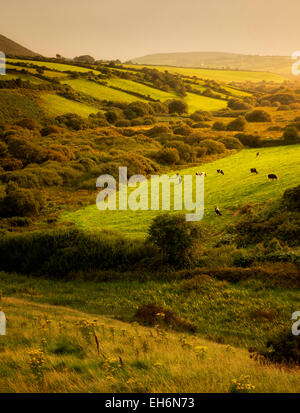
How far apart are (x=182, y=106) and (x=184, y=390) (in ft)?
389

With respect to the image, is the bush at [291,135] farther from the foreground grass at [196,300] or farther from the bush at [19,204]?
the foreground grass at [196,300]

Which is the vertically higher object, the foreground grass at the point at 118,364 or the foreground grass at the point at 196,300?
the foreground grass at the point at 118,364

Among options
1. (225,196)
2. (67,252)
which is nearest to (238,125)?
(225,196)

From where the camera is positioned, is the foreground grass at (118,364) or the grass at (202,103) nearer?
the foreground grass at (118,364)

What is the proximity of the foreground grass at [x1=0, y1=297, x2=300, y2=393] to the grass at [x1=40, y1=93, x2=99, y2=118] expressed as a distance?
79111 mm

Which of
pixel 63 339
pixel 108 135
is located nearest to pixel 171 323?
pixel 63 339

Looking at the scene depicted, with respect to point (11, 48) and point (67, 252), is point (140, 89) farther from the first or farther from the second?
point (67, 252)

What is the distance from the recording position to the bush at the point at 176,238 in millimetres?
22859

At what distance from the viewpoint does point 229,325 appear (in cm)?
1486

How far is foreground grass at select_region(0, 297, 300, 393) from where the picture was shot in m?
7.09

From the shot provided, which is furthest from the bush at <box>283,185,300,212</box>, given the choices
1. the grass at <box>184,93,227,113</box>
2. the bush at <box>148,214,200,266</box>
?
the grass at <box>184,93,227,113</box>

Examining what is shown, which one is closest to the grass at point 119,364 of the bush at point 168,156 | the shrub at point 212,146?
the bush at point 168,156

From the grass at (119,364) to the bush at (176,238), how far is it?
384 inches

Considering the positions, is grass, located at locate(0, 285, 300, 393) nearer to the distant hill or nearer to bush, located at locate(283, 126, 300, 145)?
bush, located at locate(283, 126, 300, 145)
